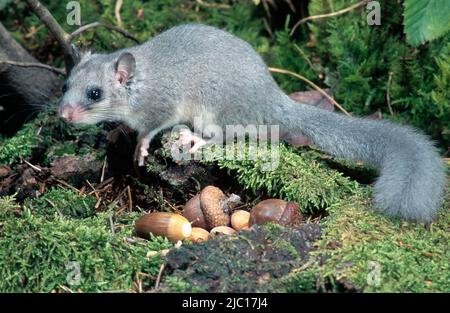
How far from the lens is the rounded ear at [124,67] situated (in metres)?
3.62

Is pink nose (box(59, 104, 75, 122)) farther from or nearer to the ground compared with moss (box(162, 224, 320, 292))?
farther from the ground

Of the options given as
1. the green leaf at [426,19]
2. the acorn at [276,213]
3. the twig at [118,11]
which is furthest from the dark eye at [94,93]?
the green leaf at [426,19]

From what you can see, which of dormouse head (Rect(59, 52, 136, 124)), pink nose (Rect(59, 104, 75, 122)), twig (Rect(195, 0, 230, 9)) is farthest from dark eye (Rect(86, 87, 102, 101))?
twig (Rect(195, 0, 230, 9))

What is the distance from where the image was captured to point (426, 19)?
10.9 feet

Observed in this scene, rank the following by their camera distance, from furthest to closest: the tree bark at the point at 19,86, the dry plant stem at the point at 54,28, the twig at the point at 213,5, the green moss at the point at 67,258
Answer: the twig at the point at 213,5 < the tree bark at the point at 19,86 < the dry plant stem at the point at 54,28 < the green moss at the point at 67,258

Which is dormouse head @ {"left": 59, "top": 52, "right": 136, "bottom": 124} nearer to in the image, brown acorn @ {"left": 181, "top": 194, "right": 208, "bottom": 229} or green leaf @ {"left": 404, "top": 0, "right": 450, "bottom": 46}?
brown acorn @ {"left": 181, "top": 194, "right": 208, "bottom": 229}

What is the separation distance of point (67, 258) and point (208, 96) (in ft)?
4.88

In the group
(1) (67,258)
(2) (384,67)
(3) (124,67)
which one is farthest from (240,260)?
(2) (384,67)

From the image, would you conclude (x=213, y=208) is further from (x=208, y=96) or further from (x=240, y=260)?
(x=208, y=96)

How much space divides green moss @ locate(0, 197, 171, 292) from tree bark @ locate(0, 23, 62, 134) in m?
1.85

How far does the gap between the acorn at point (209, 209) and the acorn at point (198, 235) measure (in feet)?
0.24

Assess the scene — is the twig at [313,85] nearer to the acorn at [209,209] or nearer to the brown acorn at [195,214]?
the acorn at [209,209]

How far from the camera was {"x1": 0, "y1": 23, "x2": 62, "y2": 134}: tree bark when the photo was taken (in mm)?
4586

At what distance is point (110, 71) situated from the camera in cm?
370
